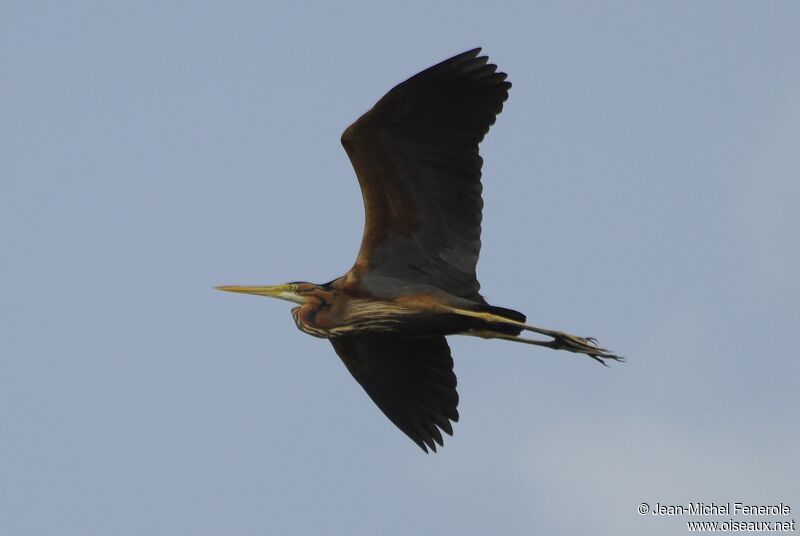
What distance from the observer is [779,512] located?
13.0m

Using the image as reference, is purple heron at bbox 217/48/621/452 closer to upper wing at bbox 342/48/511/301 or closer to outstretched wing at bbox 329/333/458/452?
upper wing at bbox 342/48/511/301

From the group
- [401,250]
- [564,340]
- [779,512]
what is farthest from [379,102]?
[779,512]

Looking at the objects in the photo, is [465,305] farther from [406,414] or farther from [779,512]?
[779,512]

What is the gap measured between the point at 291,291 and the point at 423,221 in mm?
1578

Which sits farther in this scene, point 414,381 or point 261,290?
point 261,290

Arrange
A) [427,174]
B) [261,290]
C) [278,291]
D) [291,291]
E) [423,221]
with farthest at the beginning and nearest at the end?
1. [261,290]
2. [278,291]
3. [291,291]
4. [423,221]
5. [427,174]

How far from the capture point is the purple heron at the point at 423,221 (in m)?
14.0

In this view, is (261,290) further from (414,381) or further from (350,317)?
(414,381)

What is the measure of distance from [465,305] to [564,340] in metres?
1.03

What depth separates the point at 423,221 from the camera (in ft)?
46.9

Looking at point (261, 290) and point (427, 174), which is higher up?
point (427, 174)

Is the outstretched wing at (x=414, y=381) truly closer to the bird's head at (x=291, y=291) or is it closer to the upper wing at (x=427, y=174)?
the bird's head at (x=291, y=291)

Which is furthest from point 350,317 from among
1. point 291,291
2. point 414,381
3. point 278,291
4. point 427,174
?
point 427,174

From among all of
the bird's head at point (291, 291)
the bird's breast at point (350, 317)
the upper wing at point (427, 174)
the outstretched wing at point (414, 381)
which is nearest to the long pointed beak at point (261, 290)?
the bird's head at point (291, 291)
